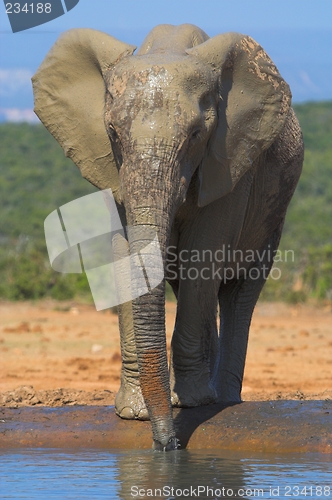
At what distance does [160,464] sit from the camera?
4.38 meters

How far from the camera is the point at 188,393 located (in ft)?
16.5

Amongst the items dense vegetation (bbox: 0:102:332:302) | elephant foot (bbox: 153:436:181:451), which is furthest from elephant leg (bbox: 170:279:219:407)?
dense vegetation (bbox: 0:102:332:302)

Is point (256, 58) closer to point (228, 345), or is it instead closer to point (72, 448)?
point (228, 345)

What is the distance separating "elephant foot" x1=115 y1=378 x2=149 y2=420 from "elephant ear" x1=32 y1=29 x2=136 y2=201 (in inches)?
38.0

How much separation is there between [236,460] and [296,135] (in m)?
2.25

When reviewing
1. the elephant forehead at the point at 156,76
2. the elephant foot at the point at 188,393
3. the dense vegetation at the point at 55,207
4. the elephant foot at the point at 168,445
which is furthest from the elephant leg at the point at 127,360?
the dense vegetation at the point at 55,207

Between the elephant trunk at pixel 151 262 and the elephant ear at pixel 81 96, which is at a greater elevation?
the elephant ear at pixel 81 96

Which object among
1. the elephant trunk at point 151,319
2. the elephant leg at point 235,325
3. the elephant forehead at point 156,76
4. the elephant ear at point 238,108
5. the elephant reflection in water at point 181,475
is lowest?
the elephant leg at point 235,325

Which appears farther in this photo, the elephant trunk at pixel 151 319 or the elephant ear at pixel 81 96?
the elephant ear at pixel 81 96

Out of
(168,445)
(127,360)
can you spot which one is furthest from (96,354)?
(168,445)

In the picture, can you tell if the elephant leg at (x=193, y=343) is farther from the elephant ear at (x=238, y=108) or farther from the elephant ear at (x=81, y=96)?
the elephant ear at (x=81, y=96)

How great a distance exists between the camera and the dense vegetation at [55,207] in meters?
15.6

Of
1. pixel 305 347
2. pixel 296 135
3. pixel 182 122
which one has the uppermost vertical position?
pixel 182 122

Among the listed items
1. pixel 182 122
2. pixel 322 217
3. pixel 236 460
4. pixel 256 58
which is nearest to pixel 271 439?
pixel 236 460
